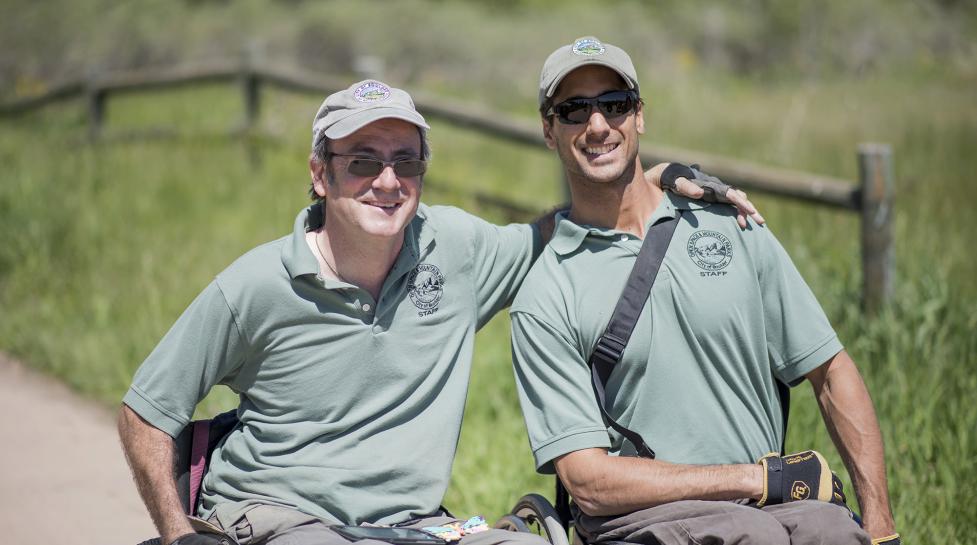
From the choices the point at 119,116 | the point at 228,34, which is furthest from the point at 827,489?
the point at 228,34

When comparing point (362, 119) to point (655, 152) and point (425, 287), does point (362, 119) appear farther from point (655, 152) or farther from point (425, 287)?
point (655, 152)

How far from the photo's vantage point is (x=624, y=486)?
2.91 m

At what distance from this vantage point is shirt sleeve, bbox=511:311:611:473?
296 centimetres

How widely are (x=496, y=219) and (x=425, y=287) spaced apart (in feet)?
17.4

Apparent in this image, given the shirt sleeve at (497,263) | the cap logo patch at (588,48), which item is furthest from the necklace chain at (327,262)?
the cap logo patch at (588,48)

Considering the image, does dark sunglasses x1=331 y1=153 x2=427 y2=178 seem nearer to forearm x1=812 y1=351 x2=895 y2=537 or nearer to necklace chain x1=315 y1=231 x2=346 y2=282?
necklace chain x1=315 y1=231 x2=346 y2=282

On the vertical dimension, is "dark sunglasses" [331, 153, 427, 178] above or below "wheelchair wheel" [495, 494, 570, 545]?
above

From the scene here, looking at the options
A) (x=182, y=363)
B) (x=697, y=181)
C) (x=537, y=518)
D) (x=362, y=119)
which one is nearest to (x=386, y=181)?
(x=362, y=119)

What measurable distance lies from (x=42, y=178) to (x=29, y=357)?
11.6 feet

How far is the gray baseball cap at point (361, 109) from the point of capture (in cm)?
307

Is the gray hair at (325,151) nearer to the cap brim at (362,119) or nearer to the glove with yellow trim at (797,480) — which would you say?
the cap brim at (362,119)

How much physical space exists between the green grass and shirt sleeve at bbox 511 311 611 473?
5.83 ft

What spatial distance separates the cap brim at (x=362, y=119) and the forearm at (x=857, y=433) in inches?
60.3

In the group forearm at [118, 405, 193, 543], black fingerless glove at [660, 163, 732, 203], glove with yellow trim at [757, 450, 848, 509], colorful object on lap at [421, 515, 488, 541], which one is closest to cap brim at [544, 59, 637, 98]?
black fingerless glove at [660, 163, 732, 203]
